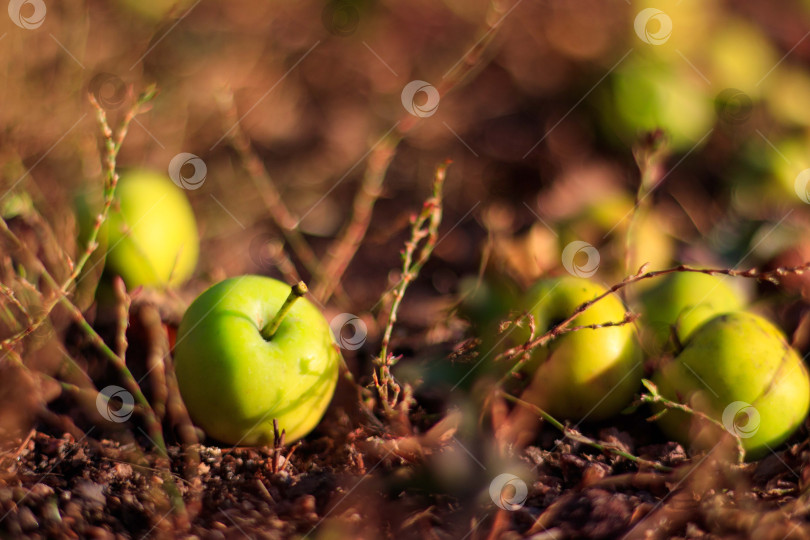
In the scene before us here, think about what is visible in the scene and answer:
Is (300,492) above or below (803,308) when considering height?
below

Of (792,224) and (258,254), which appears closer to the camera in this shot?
(792,224)

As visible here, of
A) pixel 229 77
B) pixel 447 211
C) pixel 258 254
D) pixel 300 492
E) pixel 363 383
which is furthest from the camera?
pixel 229 77

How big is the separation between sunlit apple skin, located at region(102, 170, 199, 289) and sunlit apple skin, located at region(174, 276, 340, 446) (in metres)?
0.39

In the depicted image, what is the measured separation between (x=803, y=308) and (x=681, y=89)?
4.11 feet

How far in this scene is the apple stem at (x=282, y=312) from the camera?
4.83 feet

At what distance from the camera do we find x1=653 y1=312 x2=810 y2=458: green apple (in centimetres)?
156

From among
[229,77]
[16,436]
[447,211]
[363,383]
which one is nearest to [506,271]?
[363,383]

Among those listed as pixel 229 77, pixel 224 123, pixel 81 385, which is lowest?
pixel 81 385

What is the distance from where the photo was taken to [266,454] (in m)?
1.60

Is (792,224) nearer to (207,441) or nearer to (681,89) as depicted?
(681,89)
